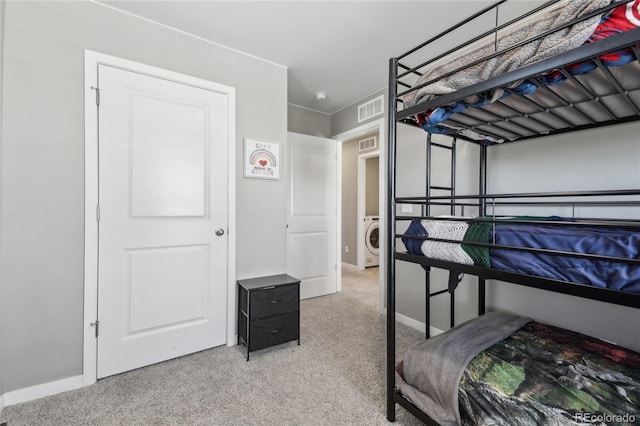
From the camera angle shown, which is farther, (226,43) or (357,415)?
(226,43)

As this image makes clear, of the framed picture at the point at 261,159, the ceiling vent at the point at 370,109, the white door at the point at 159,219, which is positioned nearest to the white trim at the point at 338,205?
the ceiling vent at the point at 370,109

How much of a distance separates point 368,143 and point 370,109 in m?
1.61

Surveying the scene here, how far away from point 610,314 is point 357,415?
1.49 metres

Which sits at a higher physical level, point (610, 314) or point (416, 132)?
point (416, 132)

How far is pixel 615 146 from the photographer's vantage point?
5.03ft

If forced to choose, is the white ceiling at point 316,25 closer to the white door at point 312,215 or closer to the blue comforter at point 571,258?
the white door at point 312,215

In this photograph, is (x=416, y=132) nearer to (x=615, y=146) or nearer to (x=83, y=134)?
(x=615, y=146)

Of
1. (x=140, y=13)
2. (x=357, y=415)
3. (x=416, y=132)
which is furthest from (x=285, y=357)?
(x=140, y=13)

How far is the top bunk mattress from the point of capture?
2.61 feet

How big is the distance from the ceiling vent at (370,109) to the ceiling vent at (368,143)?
1.38 meters

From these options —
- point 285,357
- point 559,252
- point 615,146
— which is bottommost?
point 285,357

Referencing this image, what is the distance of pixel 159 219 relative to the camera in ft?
6.70

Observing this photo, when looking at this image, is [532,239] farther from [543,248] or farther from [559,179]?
[559,179]

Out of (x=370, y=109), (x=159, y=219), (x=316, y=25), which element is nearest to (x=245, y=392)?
(x=159, y=219)
